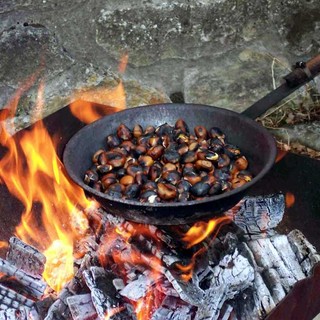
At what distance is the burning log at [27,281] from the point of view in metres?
1.89

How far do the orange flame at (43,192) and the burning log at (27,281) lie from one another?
14 centimetres

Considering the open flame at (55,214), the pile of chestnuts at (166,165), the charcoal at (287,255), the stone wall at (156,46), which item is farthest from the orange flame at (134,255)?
the stone wall at (156,46)

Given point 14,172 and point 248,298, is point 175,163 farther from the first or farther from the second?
point 14,172

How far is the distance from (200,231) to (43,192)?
1.89ft

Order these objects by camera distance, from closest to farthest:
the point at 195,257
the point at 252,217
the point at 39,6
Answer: the point at 195,257 < the point at 252,217 < the point at 39,6

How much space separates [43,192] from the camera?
7.20ft

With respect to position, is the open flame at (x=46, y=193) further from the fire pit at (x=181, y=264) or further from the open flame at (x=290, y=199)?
the open flame at (x=290, y=199)

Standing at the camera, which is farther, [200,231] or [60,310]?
[200,231]

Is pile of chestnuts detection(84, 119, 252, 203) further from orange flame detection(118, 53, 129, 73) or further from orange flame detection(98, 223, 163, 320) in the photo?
orange flame detection(118, 53, 129, 73)

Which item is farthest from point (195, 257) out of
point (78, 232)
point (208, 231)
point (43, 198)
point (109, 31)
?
point (109, 31)

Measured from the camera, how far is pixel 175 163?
1.86 m

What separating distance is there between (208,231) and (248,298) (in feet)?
0.86

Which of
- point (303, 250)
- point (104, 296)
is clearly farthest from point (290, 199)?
point (104, 296)

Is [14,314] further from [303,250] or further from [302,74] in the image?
[302,74]
